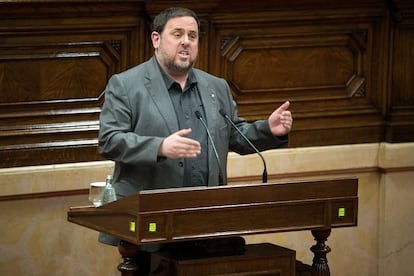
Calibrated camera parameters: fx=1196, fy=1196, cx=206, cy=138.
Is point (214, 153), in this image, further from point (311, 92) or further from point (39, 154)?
point (311, 92)

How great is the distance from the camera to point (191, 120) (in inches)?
201

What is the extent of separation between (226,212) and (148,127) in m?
0.61

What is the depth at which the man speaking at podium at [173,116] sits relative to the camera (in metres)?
5.02

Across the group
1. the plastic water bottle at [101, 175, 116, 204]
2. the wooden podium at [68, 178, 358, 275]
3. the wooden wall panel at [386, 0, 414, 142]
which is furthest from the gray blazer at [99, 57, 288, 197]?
the wooden wall panel at [386, 0, 414, 142]

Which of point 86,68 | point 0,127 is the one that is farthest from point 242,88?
point 0,127

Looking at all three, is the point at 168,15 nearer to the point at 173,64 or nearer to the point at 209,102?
the point at 173,64

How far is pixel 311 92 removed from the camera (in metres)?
6.94

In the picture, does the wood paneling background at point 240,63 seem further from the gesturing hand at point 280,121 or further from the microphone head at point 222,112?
the gesturing hand at point 280,121

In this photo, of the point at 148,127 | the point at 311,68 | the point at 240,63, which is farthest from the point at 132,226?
the point at 311,68

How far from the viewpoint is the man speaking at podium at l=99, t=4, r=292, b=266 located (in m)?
5.02

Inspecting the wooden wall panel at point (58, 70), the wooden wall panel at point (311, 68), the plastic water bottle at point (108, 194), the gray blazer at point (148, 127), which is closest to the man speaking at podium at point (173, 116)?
the gray blazer at point (148, 127)

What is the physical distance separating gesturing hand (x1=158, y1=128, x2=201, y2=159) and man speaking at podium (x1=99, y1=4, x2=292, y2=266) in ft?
0.93

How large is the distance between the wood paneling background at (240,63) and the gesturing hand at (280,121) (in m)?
1.48

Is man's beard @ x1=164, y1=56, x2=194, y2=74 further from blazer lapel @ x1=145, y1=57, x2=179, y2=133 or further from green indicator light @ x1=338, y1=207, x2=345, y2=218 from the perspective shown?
green indicator light @ x1=338, y1=207, x2=345, y2=218
